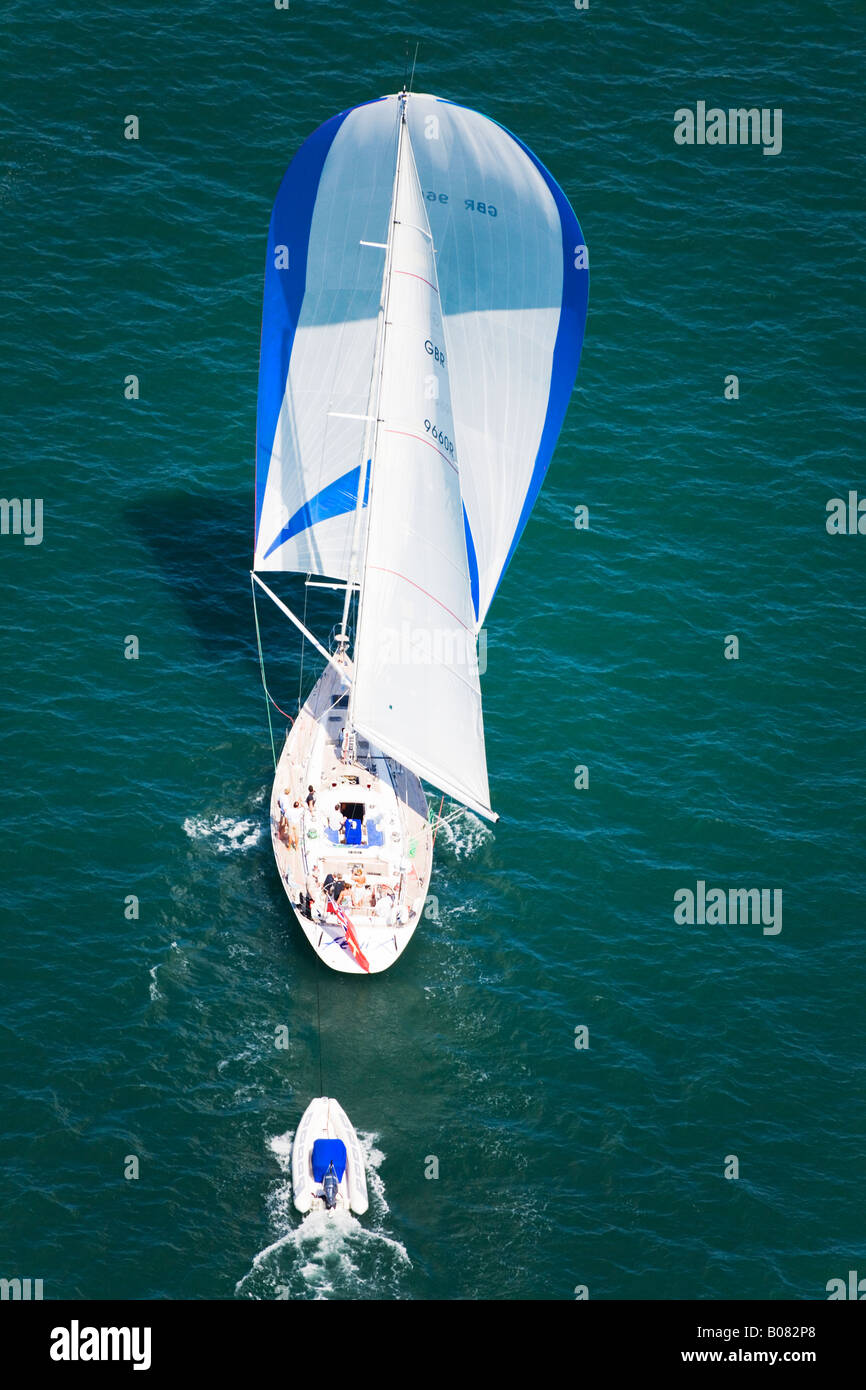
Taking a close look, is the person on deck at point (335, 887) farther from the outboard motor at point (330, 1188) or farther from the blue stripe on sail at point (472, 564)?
the outboard motor at point (330, 1188)

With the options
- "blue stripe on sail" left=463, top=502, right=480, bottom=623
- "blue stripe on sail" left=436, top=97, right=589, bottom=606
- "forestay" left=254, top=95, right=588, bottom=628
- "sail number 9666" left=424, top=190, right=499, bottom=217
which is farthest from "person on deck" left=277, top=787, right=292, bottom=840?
"sail number 9666" left=424, top=190, right=499, bottom=217

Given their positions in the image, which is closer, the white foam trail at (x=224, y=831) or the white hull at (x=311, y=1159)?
the white hull at (x=311, y=1159)

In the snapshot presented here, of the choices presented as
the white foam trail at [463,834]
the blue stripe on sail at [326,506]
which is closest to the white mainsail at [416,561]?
the white foam trail at [463,834]

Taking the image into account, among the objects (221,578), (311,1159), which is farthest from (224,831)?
(311,1159)

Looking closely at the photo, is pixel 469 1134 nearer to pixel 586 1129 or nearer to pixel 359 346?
pixel 586 1129

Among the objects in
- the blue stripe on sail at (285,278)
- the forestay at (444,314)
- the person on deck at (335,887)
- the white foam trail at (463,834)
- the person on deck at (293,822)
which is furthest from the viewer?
the white foam trail at (463,834)

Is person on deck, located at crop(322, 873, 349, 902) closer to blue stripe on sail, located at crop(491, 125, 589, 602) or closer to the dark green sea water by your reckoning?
the dark green sea water

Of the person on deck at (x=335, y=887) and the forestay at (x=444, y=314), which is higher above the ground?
the forestay at (x=444, y=314)
